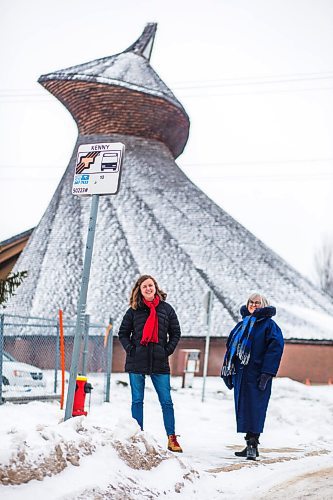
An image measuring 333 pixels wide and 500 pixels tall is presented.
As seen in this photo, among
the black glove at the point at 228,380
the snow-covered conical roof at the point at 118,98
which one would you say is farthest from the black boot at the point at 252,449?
the snow-covered conical roof at the point at 118,98

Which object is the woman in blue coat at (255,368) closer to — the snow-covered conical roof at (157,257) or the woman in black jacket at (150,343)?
the woman in black jacket at (150,343)

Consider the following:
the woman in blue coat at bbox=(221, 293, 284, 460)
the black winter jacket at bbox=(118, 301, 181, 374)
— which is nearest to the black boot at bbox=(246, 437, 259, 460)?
the woman in blue coat at bbox=(221, 293, 284, 460)

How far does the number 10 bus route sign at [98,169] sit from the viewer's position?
23.0 feet

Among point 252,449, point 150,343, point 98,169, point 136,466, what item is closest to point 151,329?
point 150,343

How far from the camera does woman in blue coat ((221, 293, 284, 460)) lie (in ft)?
25.5

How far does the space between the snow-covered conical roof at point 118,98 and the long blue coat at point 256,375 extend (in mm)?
17161

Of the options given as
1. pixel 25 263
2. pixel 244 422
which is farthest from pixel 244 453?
pixel 25 263

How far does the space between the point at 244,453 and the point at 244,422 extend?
0.30 m

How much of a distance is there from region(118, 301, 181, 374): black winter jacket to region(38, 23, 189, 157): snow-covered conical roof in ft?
56.4

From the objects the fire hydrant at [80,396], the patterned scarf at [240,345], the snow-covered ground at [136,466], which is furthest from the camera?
the fire hydrant at [80,396]

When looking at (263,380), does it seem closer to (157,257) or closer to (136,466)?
(136,466)

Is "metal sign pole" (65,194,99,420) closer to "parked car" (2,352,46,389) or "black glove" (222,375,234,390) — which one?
"black glove" (222,375,234,390)

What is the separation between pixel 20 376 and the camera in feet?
42.9

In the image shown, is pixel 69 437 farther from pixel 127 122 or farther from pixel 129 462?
pixel 127 122
